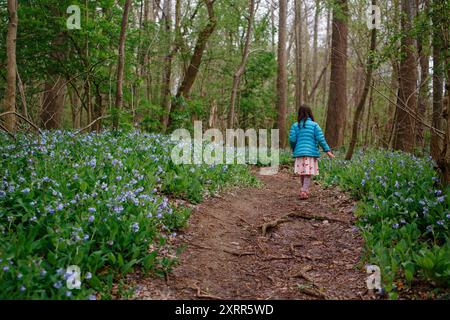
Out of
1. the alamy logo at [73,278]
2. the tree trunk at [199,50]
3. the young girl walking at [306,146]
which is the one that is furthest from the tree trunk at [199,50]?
the alamy logo at [73,278]

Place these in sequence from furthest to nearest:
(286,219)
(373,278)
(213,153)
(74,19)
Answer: (74,19)
(213,153)
(286,219)
(373,278)

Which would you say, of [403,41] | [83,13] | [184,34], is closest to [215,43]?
[184,34]

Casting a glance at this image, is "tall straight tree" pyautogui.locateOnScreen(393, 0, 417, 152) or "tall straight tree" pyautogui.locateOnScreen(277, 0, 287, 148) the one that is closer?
"tall straight tree" pyautogui.locateOnScreen(393, 0, 417, 152)

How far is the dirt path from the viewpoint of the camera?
3.36 metres

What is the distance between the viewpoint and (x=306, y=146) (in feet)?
23.1

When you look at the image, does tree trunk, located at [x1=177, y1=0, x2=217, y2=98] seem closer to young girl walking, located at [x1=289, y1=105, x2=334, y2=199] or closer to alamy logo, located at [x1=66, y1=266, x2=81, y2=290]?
young girl walking, located at [x1=289, y1=105, x2=334, y2=199]

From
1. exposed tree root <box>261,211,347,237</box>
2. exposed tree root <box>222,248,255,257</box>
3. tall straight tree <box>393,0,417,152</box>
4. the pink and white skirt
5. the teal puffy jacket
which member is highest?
tall straight tree <box>393,0,417,152</box>

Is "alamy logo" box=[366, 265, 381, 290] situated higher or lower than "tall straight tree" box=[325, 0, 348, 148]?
lower

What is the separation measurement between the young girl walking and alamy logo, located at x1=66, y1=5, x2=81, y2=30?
6.37 metres

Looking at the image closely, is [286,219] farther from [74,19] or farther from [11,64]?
[74,19]

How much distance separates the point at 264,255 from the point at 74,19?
8.40 metres

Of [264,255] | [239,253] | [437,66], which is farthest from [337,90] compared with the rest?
[239,253]

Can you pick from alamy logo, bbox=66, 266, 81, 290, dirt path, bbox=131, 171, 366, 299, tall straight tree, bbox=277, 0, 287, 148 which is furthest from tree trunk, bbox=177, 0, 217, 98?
alamy logo, bbox=66, 266, 81, 290
